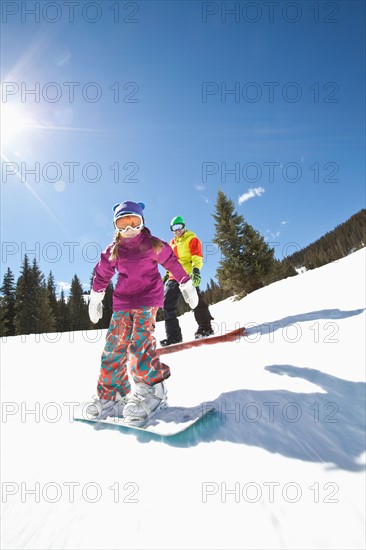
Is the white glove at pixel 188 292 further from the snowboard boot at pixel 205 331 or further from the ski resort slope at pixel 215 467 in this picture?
the snowboard boot at pixel 205 331

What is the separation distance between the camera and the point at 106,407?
238 cm

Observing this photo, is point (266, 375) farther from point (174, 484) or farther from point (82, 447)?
point (82, 447)

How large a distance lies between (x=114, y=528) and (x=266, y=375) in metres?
1.78

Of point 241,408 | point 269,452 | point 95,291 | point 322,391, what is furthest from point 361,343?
point 95,291

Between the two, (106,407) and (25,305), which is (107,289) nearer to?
(25,305)

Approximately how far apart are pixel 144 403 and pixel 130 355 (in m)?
0.49

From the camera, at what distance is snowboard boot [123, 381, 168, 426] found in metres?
2.04

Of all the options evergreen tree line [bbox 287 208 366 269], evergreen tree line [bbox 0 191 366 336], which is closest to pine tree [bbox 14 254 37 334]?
evergreen tree line [bbox 0 191 366 336]

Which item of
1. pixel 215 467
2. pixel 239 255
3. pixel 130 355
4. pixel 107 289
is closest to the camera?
pixel 215 467

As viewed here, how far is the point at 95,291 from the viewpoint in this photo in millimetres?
2914

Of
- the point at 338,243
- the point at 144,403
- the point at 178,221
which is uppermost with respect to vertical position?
the point at 338,243

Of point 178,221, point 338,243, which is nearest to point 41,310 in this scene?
point 178,221

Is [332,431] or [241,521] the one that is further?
[332,431]

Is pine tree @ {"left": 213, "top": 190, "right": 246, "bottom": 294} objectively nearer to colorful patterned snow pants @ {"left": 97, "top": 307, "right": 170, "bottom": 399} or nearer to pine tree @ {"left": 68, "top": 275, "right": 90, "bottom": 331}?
colorful patterned snow pants @ {"left": 97, "top": 307, "right": 170, "bottom": 399}
